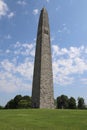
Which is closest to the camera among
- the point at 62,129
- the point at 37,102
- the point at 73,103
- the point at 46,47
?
the point at 62,129

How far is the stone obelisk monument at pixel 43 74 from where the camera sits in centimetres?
3759

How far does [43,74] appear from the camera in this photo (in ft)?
125

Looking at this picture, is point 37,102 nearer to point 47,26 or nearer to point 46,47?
point 46,47

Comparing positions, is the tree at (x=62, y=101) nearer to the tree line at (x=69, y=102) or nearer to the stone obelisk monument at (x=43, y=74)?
the tree line at (x=69, y=102)

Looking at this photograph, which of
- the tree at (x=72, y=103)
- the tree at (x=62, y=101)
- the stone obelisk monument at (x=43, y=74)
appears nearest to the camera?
the stone obelisk monument at (x=43, y=74)

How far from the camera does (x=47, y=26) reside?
42344 mm

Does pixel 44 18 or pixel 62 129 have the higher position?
pixel 44 18

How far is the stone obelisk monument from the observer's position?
37594mm

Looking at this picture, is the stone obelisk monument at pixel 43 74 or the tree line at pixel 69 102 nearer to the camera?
the stone obelisk monument at pixel 43 74

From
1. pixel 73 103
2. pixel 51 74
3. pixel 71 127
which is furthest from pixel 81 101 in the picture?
pixel 71 127

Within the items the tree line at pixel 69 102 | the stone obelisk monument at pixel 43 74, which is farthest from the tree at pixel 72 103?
the stone obelisk monument at pixel 43 74

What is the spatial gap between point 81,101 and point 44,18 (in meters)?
32.0

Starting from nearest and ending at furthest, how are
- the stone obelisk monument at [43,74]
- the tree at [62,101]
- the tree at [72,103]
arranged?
the stone obelisk monument at [43,74] → the tree at [72,103] → the tree at [62,101]

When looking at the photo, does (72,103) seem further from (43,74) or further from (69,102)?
(43,74)
